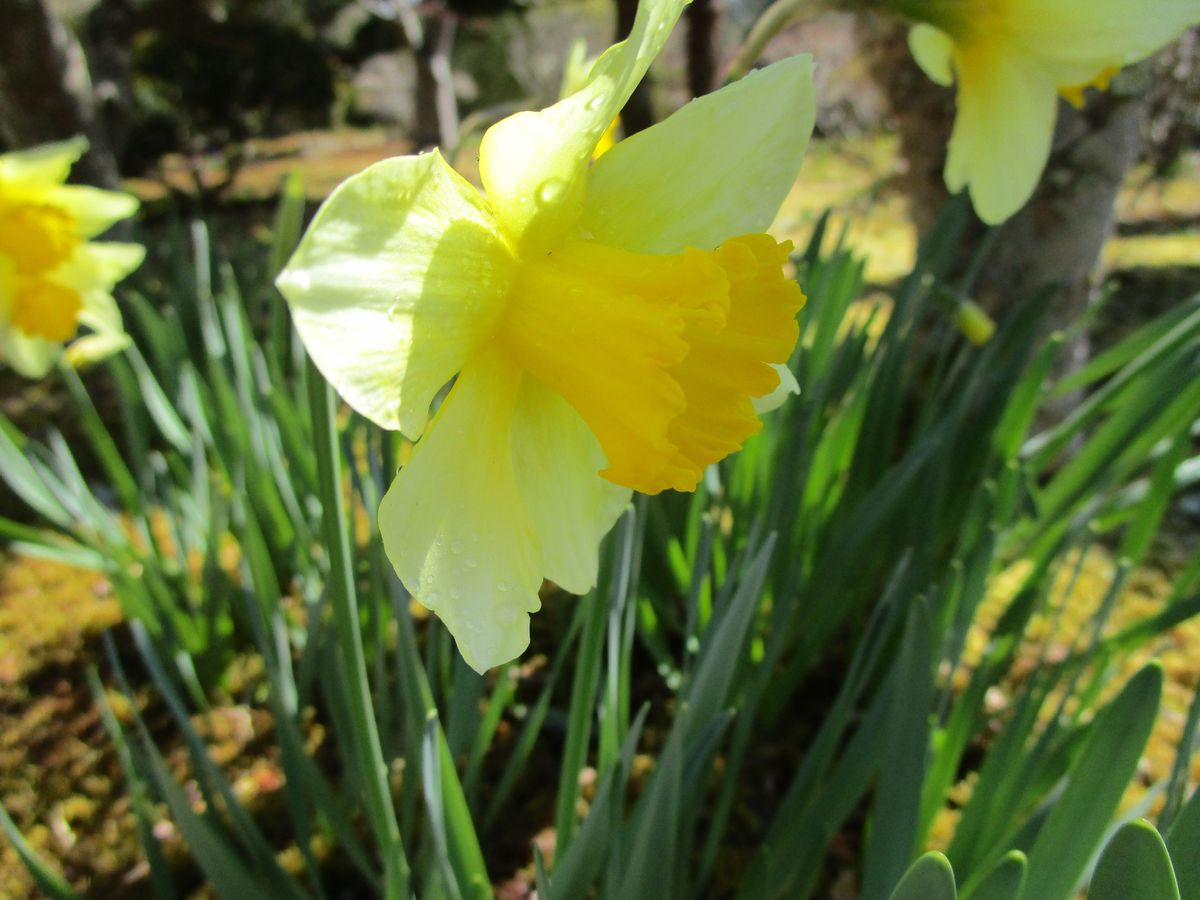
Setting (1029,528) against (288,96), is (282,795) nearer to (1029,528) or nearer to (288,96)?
(1029,528)

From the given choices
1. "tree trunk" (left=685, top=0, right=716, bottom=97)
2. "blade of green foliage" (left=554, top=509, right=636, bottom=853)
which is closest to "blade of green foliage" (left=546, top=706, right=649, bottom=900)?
"blade of green foliage" (left=554, top=509, right=636, bottom=853)

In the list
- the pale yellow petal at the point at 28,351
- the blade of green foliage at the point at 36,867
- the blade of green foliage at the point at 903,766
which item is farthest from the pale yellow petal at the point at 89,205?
the blade of green foliage at the point at 903,766

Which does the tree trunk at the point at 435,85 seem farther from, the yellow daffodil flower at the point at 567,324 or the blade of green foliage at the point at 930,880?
the blade of green foliage at the point at 930,880

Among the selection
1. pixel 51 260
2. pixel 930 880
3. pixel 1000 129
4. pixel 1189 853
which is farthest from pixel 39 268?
pixel 1189 853

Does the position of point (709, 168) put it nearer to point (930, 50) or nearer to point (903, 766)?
point (903, 766)

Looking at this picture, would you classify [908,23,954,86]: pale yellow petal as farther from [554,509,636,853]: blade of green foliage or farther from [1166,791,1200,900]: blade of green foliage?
[1166,791,1200,900]: blade of green foliage

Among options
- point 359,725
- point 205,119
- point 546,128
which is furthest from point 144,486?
point 205,119
